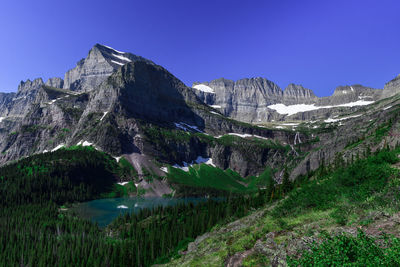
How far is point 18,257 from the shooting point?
3487 inches

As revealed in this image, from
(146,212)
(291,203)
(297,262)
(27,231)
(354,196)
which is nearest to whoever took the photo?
(297,262)

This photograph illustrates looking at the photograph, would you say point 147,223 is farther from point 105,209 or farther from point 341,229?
point 341,229

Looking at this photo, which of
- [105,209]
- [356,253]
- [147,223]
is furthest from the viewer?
[105,209]

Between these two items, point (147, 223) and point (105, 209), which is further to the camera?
point (105, 209)

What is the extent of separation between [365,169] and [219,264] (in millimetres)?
20947

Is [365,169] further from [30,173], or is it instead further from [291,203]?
[30,173]

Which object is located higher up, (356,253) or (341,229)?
(356,253)

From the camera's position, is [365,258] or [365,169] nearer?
[365,258]

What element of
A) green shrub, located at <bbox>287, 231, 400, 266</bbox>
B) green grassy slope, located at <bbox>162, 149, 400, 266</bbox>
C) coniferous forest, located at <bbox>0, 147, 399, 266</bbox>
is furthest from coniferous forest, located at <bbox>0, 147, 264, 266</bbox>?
green shrub, located at <bbox>287, 231, 400, 266</bbox>

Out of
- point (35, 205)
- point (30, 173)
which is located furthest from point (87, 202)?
point (30, 173)

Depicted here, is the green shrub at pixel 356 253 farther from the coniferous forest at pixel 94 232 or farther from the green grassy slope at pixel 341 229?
the coniferous forest at pixel 94 232

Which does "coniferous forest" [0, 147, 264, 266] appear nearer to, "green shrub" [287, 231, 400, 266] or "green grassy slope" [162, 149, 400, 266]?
"green grassy slope" [162, 149, 400, 266]

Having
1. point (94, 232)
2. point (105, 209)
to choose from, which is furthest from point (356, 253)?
point (105, 209)

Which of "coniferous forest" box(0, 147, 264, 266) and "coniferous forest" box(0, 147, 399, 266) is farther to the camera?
"coniferous forest" box(0, 147, 264, 266)
